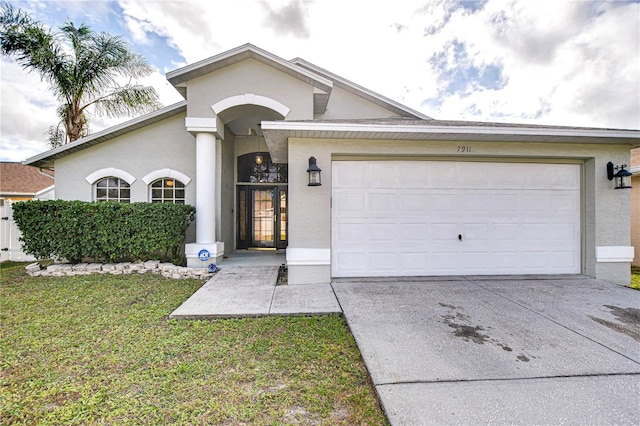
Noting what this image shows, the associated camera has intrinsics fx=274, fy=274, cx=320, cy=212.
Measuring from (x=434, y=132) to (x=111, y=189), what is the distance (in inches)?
350

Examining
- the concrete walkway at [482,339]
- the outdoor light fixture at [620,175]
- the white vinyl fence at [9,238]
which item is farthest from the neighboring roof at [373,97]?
the white vinyl fence at [9,238]

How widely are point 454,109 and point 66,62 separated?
53.7 feet

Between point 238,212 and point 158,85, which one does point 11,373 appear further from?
point 158,85

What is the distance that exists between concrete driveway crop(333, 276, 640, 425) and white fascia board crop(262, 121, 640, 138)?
273cm

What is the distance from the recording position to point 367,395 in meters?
2.15

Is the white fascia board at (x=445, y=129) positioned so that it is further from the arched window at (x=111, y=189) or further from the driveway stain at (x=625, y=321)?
the arched window at (x=111, y=189)

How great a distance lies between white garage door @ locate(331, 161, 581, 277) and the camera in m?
5.31

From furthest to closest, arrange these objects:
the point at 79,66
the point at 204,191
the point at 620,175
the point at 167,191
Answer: the point at 79,66 < the point at 167,191 < the point at 204,191 < the point at 620,175

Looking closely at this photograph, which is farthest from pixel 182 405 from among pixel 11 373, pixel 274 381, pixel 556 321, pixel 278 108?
pixel 278 108

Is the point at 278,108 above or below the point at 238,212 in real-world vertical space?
above

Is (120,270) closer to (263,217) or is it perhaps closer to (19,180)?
(263,217)

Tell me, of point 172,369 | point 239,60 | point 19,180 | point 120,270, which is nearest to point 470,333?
point 172,369

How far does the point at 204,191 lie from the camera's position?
6.81 metres

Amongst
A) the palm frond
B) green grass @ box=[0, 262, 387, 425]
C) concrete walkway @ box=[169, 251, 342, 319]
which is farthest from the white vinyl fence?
concrete walkway @ box=[169, 251, 342, 319]
